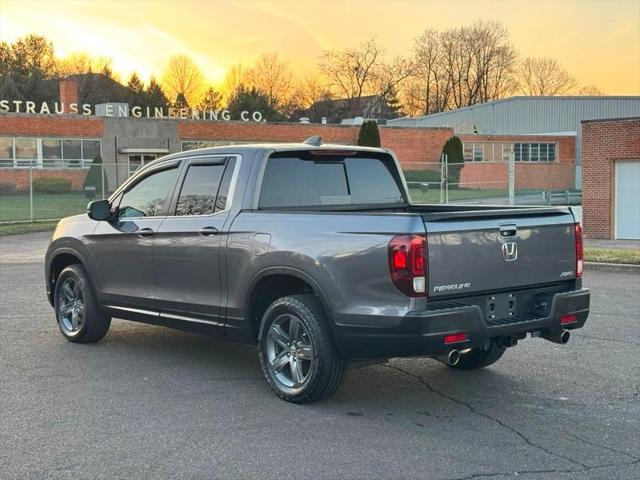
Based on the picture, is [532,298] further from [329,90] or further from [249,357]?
[329,90]

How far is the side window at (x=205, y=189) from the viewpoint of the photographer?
19.7 ft

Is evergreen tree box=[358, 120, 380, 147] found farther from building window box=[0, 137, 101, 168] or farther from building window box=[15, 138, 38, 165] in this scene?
building window box=[15, 138, 38, 165]

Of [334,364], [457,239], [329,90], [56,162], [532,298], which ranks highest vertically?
[329,90]

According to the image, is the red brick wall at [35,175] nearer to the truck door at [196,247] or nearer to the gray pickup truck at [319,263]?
the gray pickup truck at [319,263]

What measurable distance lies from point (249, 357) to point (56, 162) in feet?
125

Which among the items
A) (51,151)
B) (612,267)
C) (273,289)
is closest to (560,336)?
(273,289)

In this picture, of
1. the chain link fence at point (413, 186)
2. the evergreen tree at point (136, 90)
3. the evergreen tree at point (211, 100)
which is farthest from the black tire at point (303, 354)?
the evergreen tree at point (211, 100)

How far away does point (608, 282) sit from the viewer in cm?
1212

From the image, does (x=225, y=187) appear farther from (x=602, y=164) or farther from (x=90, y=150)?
(x=90, y=150)

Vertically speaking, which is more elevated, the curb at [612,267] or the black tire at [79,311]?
the black tire at [79,311]

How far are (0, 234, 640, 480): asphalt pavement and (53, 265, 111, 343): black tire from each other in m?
0.15

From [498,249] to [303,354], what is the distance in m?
1.56

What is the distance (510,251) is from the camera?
16.7 feet

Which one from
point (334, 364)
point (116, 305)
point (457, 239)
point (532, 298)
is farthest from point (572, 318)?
point (116, 305)
